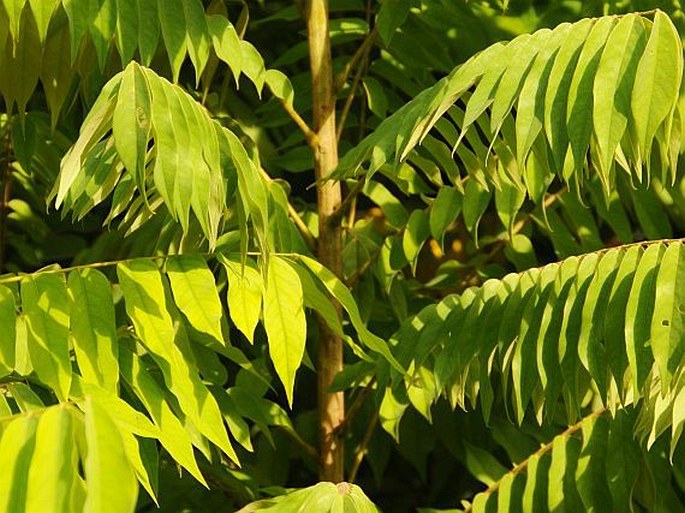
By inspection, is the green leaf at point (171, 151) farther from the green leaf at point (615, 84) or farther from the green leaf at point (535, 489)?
the green leaf at point (535, 489)

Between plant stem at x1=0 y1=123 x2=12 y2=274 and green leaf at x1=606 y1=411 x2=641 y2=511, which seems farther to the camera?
plant stem at x1=0 y1=123 x2=12 y2=274

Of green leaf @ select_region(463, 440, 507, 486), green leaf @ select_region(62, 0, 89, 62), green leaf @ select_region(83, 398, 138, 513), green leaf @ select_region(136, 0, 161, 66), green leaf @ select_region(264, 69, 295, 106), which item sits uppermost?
green leaf @ select_region(62, 0, 89, 62)

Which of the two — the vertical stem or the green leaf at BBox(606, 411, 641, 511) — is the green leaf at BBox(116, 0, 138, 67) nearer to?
the vertical stem

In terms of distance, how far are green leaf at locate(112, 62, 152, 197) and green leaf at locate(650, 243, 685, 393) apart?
1.67 feet

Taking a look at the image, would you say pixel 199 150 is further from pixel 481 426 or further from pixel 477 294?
pixel 481 426

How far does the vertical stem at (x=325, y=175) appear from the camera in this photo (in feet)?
5.84

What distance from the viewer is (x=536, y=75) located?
4.22 feet

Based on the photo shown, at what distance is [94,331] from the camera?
123cm

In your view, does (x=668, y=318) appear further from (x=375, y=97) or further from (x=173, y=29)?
(x=375, y=97)

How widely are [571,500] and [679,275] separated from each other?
412mm

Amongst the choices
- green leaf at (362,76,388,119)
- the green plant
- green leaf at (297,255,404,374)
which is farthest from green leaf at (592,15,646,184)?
green leaf at (362,76,388,119)

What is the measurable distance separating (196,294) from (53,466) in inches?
17.7

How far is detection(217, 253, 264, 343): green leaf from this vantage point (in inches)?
50.1

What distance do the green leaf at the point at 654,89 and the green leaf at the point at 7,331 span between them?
61 cm
